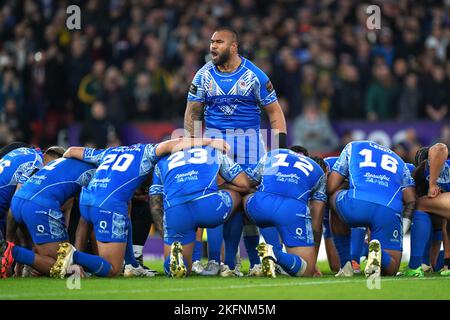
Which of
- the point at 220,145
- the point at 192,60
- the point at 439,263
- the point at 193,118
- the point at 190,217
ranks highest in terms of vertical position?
the point at 192,60

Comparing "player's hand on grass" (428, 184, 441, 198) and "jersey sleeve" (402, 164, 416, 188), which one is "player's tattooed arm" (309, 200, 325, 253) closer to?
"jersey sleeve" (402, 164, 416, 188)

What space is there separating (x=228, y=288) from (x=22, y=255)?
90.9 inches

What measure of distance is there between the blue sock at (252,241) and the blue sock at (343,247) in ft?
2.80

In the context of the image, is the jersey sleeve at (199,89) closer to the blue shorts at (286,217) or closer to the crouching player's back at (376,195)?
the crouching player's back at (376,195)

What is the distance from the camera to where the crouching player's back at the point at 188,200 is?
10.2 metres

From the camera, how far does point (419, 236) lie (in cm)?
1074

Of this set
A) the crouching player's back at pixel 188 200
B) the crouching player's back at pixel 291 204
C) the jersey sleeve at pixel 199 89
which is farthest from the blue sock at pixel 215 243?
the jersey sleeve at pixel 199 89

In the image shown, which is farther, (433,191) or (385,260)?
(433,191)

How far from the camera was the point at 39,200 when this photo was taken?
1064 centimetres

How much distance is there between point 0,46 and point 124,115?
334 centimetres

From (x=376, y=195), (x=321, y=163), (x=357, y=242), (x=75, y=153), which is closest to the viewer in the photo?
(x=376, y=195)

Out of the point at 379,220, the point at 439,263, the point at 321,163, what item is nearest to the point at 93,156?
the point at 321,163

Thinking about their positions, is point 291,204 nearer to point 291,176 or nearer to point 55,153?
point 291,176
